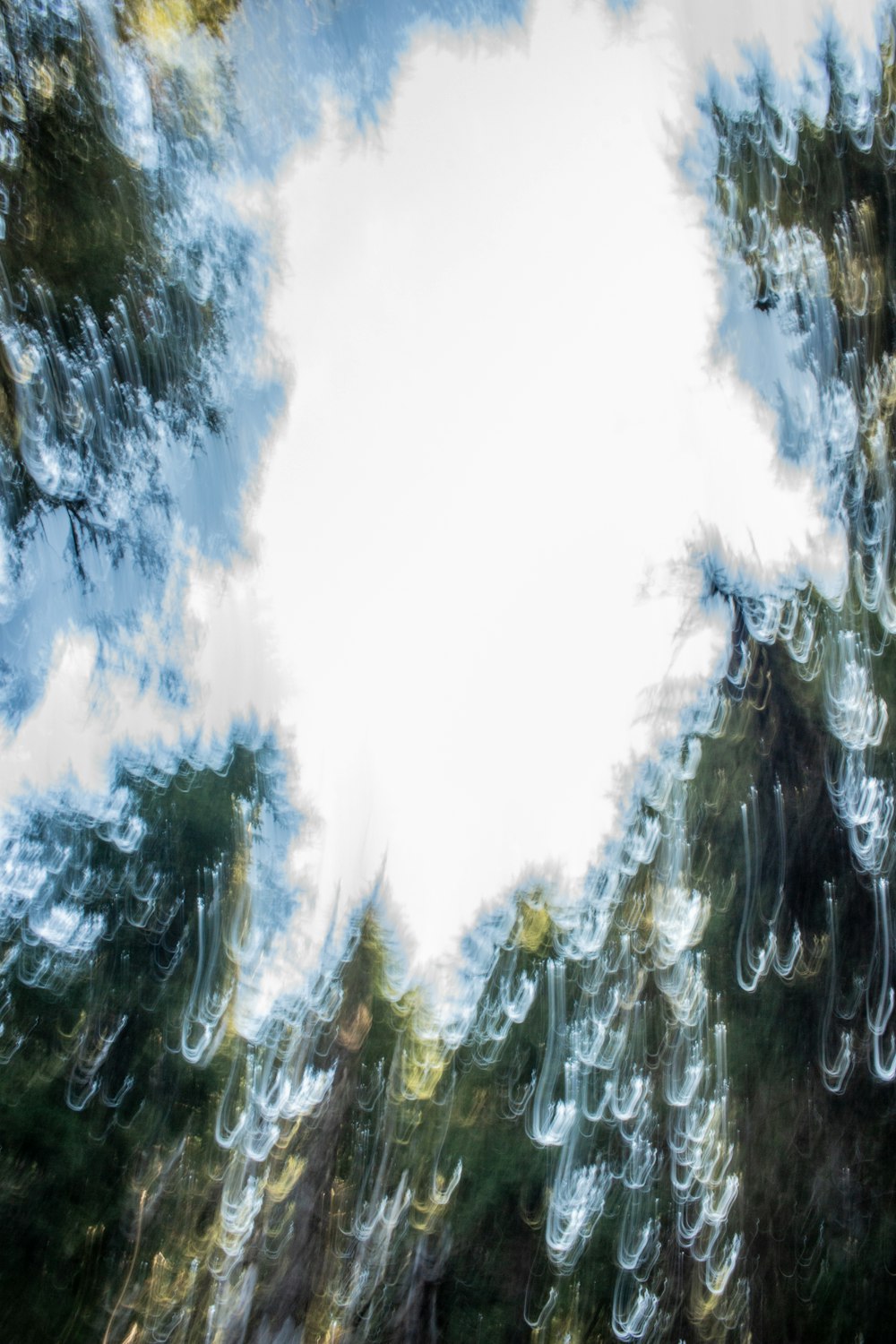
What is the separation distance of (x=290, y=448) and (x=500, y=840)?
809mm

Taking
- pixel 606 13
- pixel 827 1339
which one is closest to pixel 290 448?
pixel 606 13

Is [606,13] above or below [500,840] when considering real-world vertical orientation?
above

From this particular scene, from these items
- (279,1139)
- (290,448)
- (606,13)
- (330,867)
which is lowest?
(279,1139)

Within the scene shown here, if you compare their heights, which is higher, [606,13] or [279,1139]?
[606,13]

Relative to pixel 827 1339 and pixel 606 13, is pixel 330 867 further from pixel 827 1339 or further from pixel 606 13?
pixel 606 13

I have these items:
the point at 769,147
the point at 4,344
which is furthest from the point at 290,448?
the point at 769,147

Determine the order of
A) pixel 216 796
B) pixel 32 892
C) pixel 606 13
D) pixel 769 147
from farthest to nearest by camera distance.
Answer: pixel 769 147, pixel 606 13, pixel 216 796, pixel 32 892

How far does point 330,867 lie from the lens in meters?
1.47

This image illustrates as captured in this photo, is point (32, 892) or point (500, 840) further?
point (500, 840)

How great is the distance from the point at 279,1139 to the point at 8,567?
1059mm

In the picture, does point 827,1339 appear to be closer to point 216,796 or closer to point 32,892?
point 216,796

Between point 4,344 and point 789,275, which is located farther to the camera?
point 789,275

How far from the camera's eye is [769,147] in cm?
168

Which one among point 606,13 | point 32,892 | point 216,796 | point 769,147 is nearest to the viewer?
point 32,892
